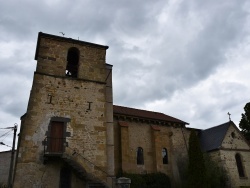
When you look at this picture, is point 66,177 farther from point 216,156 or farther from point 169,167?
point 216,156

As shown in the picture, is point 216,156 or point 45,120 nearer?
point 45,120

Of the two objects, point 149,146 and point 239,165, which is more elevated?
point 149,146

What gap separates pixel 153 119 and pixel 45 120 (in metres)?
13.8

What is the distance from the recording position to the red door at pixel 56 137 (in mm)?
16359

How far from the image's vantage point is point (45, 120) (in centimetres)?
1688

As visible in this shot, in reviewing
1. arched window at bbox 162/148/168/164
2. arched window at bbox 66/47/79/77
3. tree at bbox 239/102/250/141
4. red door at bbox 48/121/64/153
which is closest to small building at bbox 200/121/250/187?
arched window at bbox 162/148/168/164

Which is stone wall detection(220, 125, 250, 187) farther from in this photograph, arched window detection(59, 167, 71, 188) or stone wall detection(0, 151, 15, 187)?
stone wall detection(0, 151, 15, 187)

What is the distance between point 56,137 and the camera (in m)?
16.7

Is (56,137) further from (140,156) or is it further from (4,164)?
(4,164)

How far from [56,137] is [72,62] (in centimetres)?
699

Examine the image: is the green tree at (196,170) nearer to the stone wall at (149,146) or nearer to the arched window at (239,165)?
the stone wall at (149,146)

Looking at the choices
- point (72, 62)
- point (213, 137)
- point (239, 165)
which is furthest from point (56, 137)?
point (239, 165)

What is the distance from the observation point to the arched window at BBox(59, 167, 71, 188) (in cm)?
1591

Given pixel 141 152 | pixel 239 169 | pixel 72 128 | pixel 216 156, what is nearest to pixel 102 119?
pixel 72 128
